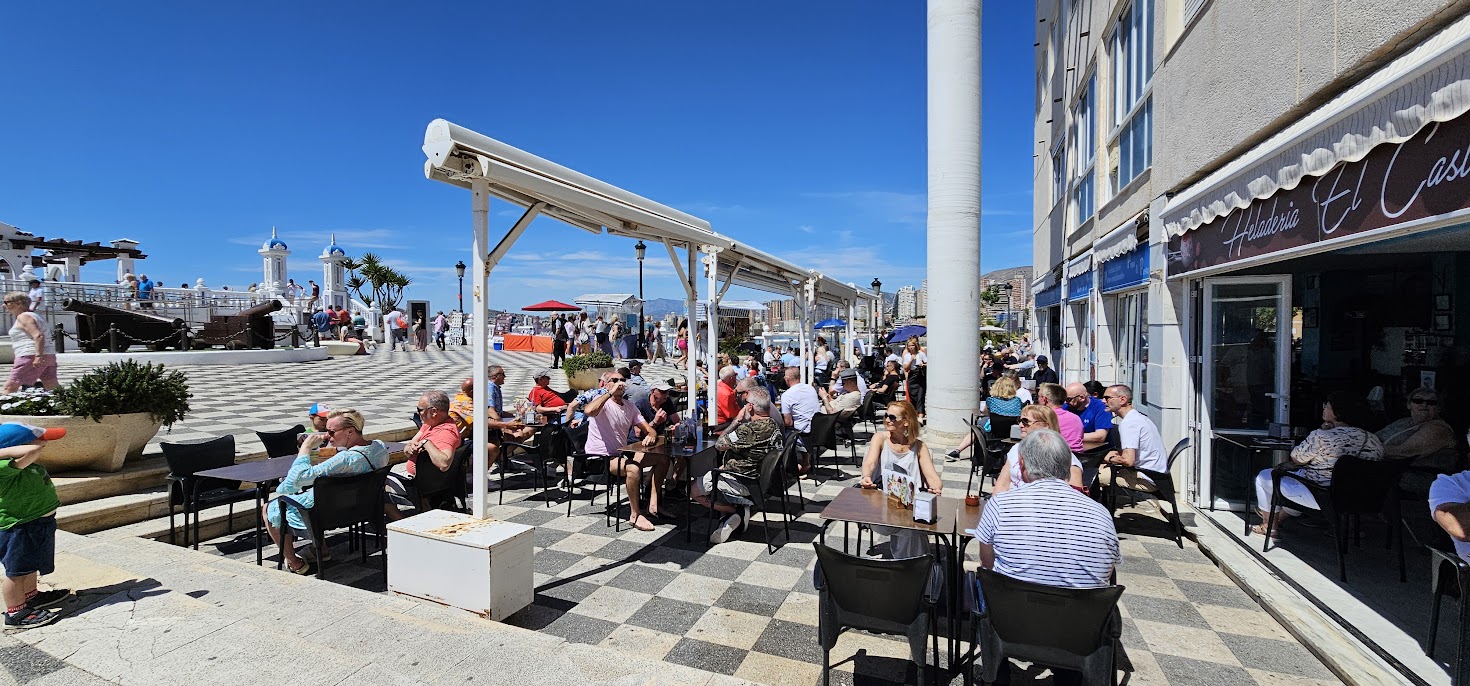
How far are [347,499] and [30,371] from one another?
563 cm

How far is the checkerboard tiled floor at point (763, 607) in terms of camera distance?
3266 mm

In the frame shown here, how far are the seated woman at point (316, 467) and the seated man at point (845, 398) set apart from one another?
15.9 ft

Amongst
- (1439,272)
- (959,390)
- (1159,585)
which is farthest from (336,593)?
(1439,272)

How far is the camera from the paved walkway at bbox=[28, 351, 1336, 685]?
10.7 ft

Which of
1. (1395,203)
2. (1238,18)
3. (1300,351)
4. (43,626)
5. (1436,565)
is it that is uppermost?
(1238,18)

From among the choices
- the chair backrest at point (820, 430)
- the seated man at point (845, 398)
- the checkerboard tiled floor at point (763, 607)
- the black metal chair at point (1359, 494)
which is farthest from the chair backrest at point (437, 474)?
the black metal chair at point (1359, 494)

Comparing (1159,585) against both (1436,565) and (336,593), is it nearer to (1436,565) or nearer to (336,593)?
(1436,565)

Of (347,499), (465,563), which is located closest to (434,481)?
(347,499)

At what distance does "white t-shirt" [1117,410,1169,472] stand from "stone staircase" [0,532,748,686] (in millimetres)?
4022

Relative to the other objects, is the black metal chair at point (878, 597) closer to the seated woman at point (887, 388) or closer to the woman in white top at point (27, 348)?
the seated woman at point (887, 388)

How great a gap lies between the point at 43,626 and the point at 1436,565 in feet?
21.5

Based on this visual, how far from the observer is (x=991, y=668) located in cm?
257

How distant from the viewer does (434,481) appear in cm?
483

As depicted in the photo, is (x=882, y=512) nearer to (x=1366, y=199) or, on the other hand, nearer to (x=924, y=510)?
(x=924, y=510)
